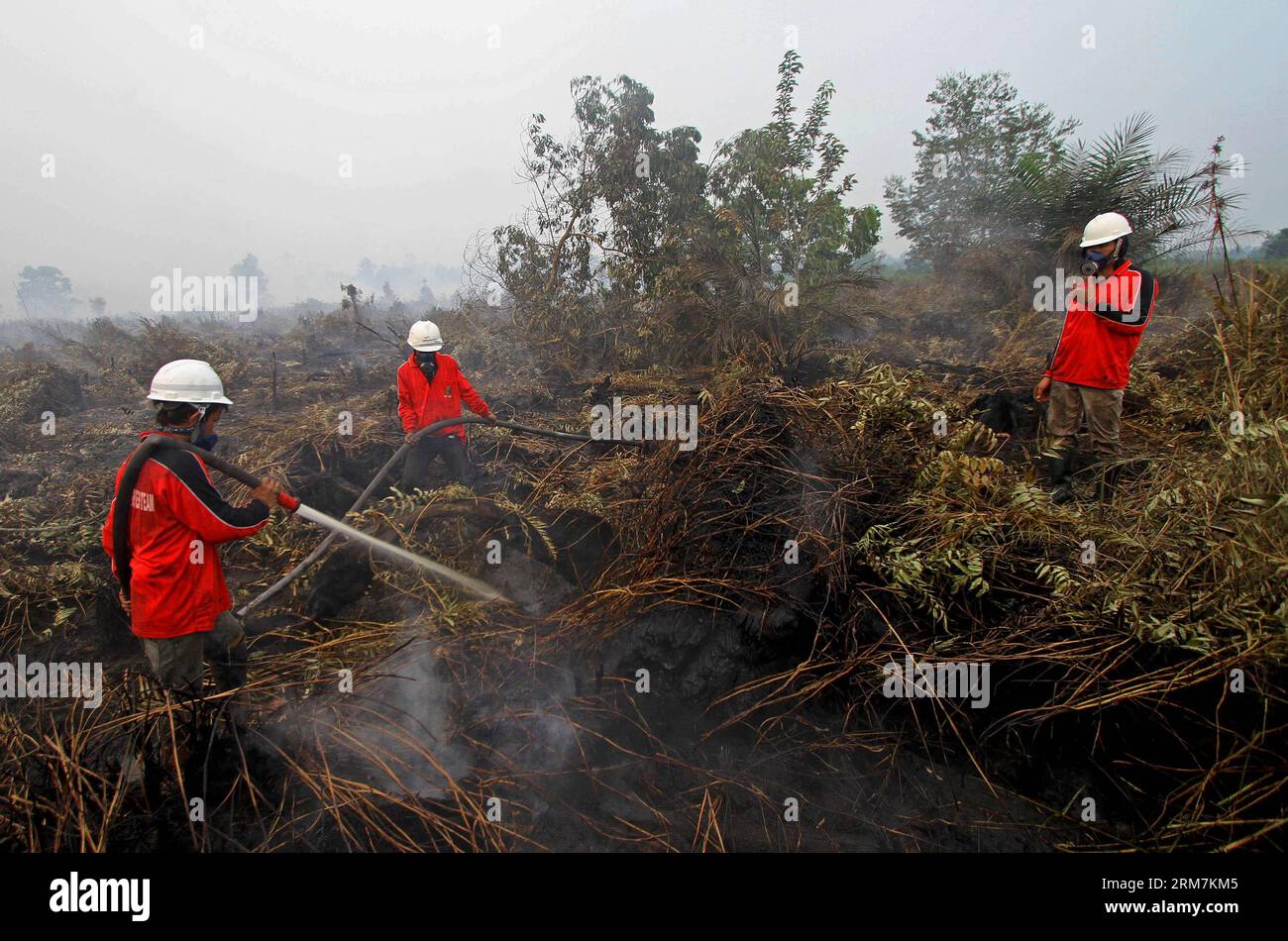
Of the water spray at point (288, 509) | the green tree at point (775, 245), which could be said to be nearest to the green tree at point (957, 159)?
the green tree at point (775, 245)

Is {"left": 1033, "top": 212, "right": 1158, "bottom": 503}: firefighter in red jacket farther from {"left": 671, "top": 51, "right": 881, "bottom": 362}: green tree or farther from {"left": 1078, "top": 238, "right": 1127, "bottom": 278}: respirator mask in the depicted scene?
{"left": 671, "top": 51, "right": 881, "bottom": 362}: green tree

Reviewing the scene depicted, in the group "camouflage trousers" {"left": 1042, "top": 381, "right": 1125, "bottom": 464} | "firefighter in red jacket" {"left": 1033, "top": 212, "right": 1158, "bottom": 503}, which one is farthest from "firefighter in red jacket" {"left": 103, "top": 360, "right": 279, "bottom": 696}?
"camouflage trousers" {"left": 1042, "top": 381, "right": 1125, "bottom": 464}

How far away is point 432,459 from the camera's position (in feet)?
18.2

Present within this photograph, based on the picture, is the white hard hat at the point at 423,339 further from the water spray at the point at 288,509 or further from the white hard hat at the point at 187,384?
the white hard hat at the point at 187,384

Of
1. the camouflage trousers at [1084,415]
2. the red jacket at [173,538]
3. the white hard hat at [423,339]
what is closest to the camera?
the red jacket at [173,538]

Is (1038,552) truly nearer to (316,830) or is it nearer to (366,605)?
(316,830)

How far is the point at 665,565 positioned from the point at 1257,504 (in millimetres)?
2841

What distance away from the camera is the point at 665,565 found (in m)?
3.38

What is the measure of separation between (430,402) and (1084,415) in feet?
19.1

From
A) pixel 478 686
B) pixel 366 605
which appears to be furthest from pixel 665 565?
pixel 366 605

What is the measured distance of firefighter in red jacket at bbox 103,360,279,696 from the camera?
2.70 metres

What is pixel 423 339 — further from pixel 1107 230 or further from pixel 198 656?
pixel 1107 230

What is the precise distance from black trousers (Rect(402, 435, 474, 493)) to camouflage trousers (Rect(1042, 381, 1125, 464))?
5.24 meters

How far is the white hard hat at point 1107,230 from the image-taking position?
383 centimetres
